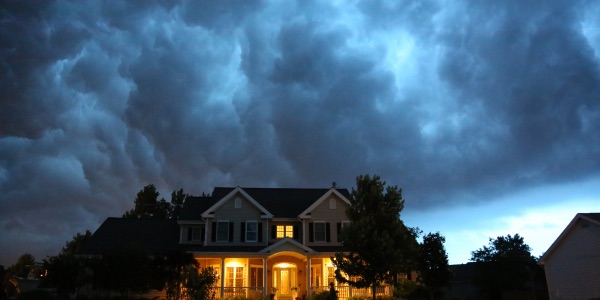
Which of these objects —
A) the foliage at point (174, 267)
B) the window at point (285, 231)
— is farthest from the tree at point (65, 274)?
the window at point (285, 231)

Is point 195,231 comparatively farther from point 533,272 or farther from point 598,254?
point 533,272

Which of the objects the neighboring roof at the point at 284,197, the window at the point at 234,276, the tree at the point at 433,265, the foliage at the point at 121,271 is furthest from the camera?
the neighboring roof at the point at 284,197

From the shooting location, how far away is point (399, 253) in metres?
25.1

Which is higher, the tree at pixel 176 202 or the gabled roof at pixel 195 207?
the tree at pixel 176 202

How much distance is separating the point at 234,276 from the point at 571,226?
2264 centimetres

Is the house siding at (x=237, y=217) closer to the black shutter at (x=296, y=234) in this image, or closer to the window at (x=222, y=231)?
the window at (x=222, y=231)

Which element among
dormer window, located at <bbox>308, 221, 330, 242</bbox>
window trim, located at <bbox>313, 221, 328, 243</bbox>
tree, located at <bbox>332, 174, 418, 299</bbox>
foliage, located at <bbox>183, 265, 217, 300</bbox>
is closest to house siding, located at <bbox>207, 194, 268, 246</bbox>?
dormer window, located at <bbox>308, 221, 330, 242</bbox>

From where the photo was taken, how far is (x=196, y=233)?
36.8 metres

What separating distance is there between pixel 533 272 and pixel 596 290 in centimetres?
2118

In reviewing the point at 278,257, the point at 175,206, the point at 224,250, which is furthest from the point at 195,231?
the point at 175,206

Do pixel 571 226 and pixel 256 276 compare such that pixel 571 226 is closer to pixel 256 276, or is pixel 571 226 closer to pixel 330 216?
pixel 330 216

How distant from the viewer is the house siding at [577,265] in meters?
24.7

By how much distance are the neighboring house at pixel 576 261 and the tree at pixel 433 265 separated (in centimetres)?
635

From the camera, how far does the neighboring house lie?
973 inches
